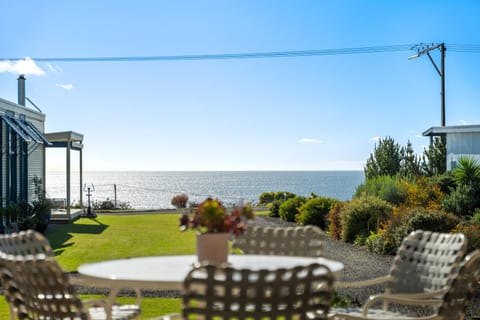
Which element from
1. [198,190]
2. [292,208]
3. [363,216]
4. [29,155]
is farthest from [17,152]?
[198,190]

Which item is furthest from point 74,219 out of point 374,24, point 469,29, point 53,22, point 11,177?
point 469,29

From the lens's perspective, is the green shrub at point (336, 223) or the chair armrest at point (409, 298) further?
the green shrub at point (336, 223)

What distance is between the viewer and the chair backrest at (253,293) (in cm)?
285

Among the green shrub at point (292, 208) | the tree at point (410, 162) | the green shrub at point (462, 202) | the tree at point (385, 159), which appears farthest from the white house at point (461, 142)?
the green shrub at point (292, 208)

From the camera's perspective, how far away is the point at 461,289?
3688 mm

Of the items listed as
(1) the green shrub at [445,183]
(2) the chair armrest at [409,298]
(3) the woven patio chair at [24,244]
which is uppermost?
(1) the green shrub at [445,183]

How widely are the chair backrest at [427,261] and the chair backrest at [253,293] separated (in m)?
1.63

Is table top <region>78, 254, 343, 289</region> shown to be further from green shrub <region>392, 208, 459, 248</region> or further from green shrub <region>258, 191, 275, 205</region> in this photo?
green shrub <region>258, 191, 275, 205</region>

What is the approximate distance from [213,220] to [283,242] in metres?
1.47

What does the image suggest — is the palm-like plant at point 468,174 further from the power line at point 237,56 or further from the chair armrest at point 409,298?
the power line at point 237,56

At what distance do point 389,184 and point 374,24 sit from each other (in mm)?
8889

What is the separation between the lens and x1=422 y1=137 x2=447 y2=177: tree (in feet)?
69.1

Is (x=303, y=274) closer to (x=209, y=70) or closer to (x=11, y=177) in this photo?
(x=11, y=177)

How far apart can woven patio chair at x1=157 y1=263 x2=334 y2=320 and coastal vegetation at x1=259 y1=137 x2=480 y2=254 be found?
8106 millimetres
